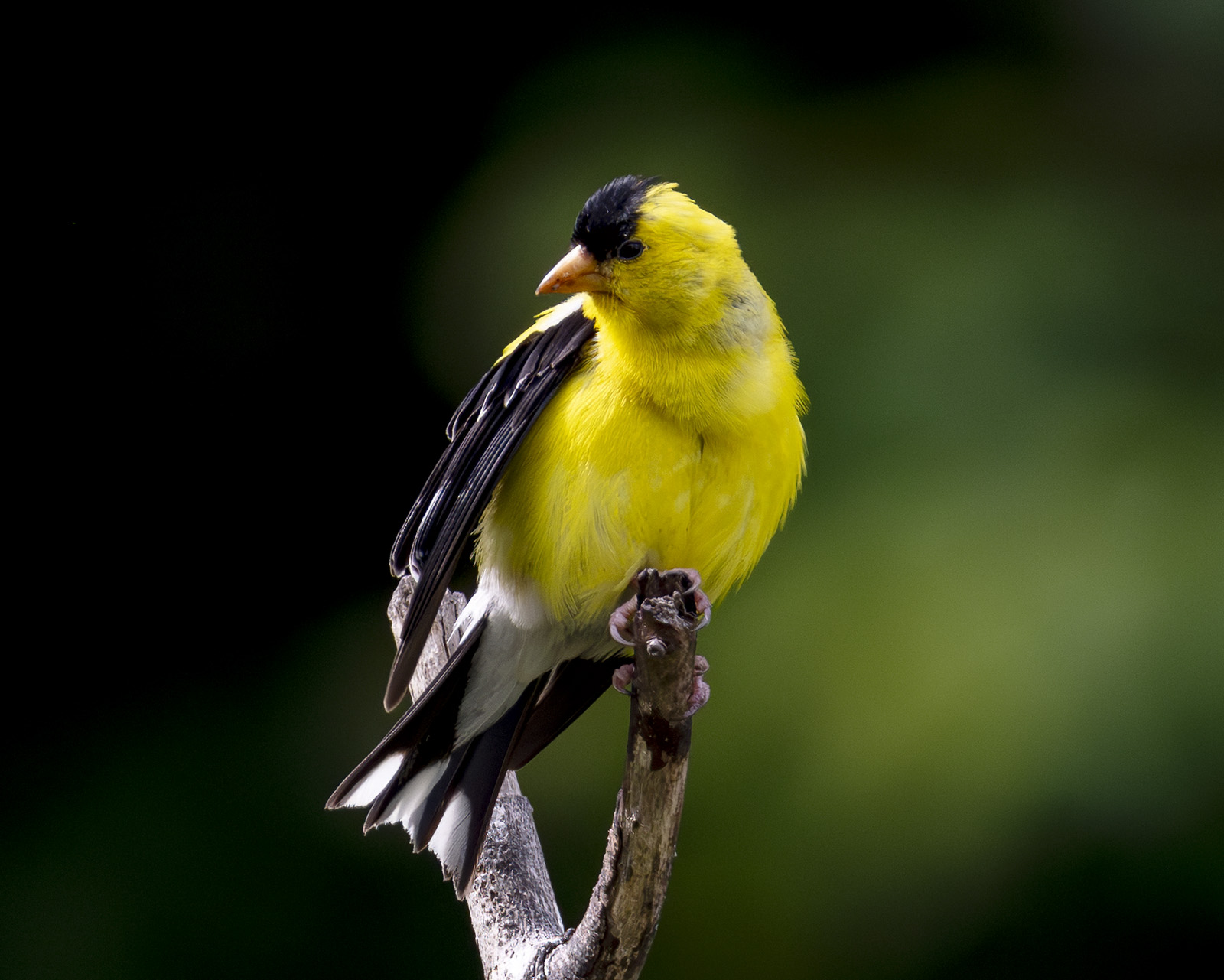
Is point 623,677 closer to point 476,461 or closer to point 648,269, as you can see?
point 476,461

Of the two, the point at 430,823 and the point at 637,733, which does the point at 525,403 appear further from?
the point at 430,823

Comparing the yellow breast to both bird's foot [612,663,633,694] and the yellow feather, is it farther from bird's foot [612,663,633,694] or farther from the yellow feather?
bird's foot [612,663,633,694]

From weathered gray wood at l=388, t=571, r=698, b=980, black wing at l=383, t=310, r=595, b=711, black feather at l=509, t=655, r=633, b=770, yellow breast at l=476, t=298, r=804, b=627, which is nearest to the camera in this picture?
weathered gray wood at l=388, t=571, r=698, b=980

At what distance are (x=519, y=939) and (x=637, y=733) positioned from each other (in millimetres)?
622

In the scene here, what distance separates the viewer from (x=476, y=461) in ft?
7.20

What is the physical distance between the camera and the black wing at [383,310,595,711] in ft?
6.88

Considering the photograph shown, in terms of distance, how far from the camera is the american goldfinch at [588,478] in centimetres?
199

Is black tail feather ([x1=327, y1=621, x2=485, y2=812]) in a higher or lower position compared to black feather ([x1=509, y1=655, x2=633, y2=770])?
higher

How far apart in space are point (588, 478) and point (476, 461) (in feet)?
0.96

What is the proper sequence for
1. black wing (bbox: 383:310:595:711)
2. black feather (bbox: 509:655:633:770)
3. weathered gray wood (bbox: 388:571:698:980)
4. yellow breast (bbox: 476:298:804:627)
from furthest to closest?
black feather (bbox: 509:655:633:770) < black wing (bbox: 383:310:595:711) < yellow breast (bbox: 476:298:804:627) < weathered gray wood (bbox: 388:571:698:980)

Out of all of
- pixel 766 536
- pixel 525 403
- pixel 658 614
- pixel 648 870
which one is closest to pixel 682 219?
pixel 525 403

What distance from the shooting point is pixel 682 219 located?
208 centimetres

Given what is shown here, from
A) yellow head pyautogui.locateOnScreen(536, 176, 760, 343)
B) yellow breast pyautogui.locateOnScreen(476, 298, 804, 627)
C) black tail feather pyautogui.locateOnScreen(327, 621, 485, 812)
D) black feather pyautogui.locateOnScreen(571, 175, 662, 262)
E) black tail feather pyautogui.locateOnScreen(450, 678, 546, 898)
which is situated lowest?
black tail feather pyautogui.locateOnScreen(450, 678, 546, 898)

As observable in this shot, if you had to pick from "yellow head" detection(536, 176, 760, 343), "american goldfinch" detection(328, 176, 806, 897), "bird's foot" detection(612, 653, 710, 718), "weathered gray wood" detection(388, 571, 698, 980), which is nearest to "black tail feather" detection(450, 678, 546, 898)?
"american goldfinch" detection(328, 176, 806, 897)
